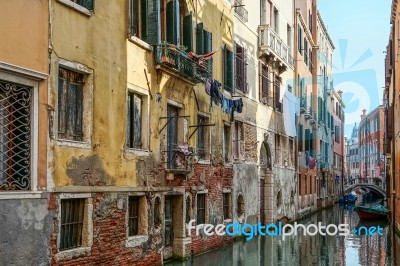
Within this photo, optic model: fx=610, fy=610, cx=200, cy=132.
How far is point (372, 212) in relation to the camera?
104 ft

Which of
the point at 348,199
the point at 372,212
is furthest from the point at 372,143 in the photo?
the point at 372,212

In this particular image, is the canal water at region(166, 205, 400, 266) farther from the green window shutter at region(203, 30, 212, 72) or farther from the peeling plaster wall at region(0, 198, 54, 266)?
the green window shutter at region(203, 30, 212, 72)

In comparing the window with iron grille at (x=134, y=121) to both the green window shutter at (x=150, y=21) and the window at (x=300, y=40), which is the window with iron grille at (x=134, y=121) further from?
the window at (x=300, y=40)

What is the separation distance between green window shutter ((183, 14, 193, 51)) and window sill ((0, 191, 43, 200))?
7040mm

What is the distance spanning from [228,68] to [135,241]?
8038 mm

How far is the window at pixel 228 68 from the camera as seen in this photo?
18.9 metres

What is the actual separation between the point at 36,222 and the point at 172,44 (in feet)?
19.7

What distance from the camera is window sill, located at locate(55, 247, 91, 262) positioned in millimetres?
10099

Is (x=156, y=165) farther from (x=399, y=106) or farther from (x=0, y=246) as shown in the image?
(x=399, y=106)

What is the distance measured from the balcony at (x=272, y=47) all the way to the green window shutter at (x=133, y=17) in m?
10.5

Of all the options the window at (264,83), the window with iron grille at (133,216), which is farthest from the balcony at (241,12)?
the window with iron grille at (133,216)

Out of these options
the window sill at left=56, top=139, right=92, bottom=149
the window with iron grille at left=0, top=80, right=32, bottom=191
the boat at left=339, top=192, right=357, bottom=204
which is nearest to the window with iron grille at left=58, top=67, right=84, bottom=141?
the window sill at left=56, top=139, right=92, bottom=149

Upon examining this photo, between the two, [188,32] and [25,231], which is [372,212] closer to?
[188,32]

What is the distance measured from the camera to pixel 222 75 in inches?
741
